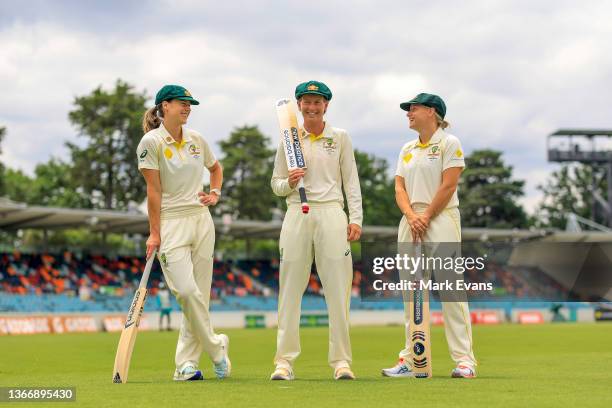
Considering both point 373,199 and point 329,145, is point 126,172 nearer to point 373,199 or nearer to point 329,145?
point 373,199

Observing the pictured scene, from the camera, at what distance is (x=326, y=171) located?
8.33 m

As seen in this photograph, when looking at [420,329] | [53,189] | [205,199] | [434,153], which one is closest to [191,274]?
[205,199]

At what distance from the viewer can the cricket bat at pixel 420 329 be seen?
8.34 metres

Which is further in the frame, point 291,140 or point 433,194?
point 433,194

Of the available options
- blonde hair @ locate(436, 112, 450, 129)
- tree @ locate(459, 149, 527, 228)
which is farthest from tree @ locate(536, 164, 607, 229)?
blonde hair @ locate(436, 112, 450, 129)

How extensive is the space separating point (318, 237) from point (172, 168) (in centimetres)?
142

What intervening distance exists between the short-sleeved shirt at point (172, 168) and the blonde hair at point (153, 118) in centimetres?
16

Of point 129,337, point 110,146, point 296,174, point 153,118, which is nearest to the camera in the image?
point 296,174

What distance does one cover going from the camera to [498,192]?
84.9m

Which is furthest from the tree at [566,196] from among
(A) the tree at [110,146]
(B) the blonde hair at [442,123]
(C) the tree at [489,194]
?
(B) the blonde hair at [442,123]

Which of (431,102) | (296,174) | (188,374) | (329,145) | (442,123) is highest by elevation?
(431,102)

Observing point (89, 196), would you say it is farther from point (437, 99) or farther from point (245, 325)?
point (437, 99)

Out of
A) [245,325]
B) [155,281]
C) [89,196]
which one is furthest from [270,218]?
[245,325]

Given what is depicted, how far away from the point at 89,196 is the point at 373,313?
1173 inches
